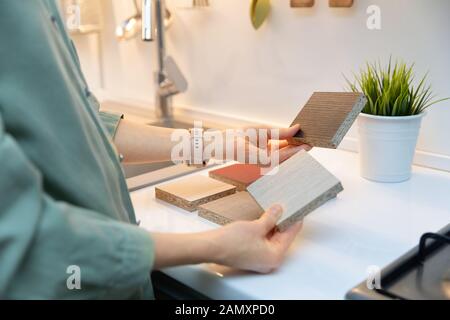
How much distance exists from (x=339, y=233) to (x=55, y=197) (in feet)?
1.36

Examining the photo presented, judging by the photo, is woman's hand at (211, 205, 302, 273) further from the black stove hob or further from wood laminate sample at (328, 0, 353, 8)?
wood laminate sample at (328, 0, 353, 8)

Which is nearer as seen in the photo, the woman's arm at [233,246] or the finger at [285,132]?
the woman's arm at [233,246]

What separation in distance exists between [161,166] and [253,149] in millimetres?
390

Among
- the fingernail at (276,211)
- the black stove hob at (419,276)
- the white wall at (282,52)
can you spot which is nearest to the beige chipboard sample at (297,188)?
the fingernail at (276,211)

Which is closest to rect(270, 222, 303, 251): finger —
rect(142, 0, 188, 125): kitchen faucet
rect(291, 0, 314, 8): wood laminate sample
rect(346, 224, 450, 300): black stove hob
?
rect(346, 224, 450, 300): black stove hob

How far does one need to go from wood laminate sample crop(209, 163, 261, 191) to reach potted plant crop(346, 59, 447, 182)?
0.21m

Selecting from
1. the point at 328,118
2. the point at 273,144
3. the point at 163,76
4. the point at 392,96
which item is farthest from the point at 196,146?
the point at 163,76

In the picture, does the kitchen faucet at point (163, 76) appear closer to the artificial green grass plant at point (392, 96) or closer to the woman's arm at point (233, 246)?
the artificial green grass plant at point (392, 96)

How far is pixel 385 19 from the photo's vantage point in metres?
1.02

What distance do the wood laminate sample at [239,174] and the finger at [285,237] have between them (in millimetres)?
217

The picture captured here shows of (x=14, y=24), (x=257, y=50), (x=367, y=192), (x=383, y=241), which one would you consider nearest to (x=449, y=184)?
(x=367, y=192)

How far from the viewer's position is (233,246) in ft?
2.02

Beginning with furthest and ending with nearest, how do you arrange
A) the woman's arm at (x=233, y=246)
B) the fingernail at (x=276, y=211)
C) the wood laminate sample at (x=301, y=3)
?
the wood laminate sample at (x=301, y=3) < the fingernail at (x=276, y=211) < the woman's arm at (x=233, y=246)

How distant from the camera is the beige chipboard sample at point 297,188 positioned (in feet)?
2.21
